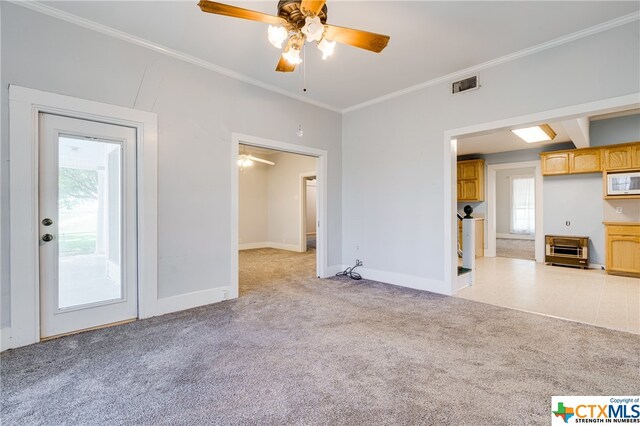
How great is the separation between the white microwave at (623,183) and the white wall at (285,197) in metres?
5.98

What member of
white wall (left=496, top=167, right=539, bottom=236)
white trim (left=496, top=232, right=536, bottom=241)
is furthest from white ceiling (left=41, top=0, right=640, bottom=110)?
white trim (left=496, top=232, right=536, bottom=241)

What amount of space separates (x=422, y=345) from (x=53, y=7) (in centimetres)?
427

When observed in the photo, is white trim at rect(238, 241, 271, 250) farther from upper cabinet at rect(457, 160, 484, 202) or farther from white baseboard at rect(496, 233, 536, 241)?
white baseboard at rect(496, 233, 536, 241)

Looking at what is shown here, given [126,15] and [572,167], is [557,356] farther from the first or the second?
[572,167]

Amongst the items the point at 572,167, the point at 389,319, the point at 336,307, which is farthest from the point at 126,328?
the point at 572,167

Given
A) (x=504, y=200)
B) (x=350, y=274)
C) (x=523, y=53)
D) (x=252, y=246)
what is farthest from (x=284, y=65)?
(x=504, y=200)

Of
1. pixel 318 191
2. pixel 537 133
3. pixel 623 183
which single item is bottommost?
pixel 318 191

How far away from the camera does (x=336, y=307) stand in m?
3.31

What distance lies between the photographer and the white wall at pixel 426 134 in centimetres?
272

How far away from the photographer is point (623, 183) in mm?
5074

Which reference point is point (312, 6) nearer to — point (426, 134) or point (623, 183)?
point (426, 134)

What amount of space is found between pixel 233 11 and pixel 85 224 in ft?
7.82

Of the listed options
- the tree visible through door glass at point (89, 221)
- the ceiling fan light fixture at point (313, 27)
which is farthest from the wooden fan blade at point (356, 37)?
the tree visible through door glass at point (89, 221)

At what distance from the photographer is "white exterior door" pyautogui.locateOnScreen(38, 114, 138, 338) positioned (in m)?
2.50
